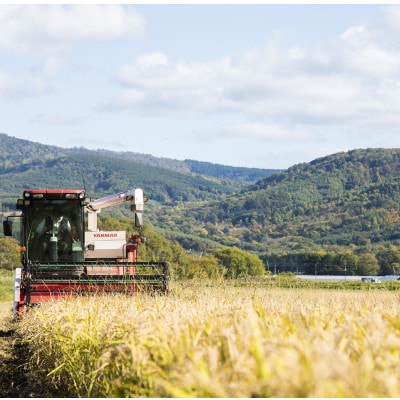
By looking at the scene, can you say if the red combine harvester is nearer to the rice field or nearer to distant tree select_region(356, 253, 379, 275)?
the rice field

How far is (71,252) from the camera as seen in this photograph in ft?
57.0

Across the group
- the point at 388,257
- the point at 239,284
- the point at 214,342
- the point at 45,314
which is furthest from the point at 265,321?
the point at 388,257

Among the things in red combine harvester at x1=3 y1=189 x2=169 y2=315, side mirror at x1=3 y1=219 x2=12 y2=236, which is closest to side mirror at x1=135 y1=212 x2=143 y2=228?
red combine harvester at x1=3 y1=189 x2=169 y2=315

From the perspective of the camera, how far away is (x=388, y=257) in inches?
5669

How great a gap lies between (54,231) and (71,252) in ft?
1.87

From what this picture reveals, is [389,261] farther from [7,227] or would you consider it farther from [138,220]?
[7,227]

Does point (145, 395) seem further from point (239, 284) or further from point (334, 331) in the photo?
point (239, 284)

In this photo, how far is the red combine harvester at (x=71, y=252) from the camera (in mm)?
15195

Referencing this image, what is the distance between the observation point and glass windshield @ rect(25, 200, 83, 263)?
677 inches

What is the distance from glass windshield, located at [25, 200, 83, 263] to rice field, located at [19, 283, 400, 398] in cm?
716

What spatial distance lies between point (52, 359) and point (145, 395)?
A: 146 inches

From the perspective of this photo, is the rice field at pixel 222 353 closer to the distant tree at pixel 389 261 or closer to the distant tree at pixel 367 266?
the distant tree at pixel 367 266

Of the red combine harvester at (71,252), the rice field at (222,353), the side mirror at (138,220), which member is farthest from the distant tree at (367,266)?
the rice field at (222,353)

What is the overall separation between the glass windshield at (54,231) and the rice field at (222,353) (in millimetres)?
7162
